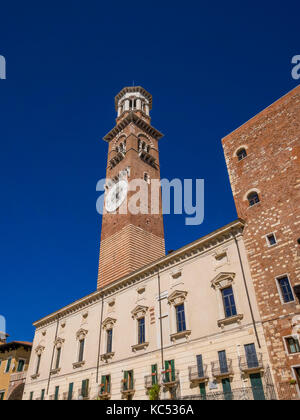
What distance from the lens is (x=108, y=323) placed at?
3075 centimetres

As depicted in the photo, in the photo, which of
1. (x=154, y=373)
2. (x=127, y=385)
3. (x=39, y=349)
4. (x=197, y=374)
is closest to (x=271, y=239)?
(x=197, y=374)

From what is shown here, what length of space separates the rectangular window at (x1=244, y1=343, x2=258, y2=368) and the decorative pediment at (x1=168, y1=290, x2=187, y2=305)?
646cm

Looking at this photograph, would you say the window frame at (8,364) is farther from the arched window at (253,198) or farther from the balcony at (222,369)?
the arched window at (253,198)

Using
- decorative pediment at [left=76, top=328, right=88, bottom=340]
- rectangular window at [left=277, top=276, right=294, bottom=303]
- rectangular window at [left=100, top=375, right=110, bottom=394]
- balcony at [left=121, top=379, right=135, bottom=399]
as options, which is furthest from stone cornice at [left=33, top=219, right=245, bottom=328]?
balcony at [left=121, top=379, right=135, bottom=399]

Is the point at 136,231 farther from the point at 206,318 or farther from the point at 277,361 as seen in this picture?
the point at 277,361

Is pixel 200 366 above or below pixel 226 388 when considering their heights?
above

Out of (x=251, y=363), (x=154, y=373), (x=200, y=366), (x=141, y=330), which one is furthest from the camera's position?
(x=141, y=330)

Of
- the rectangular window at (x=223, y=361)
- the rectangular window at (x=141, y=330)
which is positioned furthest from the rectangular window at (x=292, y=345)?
the rectangular window at (x=141, y=330)

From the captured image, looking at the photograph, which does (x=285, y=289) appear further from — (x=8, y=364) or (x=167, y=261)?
(x=8, y=364)

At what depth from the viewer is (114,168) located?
172 feet

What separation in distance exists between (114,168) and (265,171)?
102 ft

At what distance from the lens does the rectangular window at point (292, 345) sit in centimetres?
1830

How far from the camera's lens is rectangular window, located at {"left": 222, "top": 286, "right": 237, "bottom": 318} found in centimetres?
2192

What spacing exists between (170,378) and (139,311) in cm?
660
